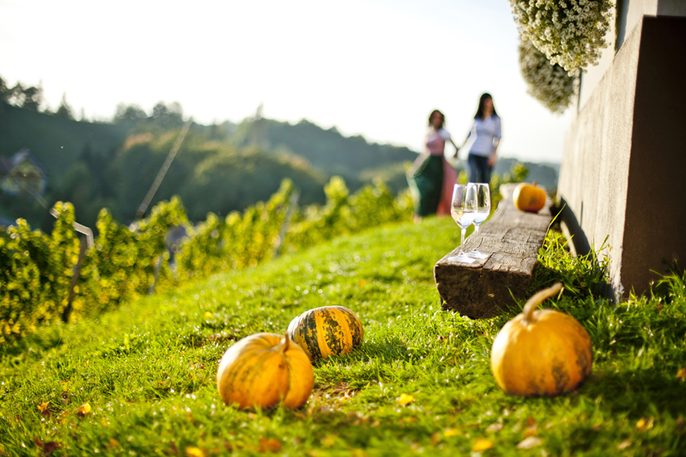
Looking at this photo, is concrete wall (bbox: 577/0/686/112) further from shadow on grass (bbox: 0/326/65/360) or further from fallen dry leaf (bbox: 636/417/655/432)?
shadow on grass (bbox: 0/326/65/360)

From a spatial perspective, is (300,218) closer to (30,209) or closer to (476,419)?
(30,209)

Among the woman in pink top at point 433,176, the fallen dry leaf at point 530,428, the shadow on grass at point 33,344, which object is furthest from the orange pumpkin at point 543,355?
the woman in pink top at point 433,176

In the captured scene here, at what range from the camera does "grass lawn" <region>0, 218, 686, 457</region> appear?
166cm

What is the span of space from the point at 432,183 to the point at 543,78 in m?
4.59

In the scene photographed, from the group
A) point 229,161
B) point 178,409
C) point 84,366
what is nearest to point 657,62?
point 178,409

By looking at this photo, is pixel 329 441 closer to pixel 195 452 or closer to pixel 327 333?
pixel 195 452

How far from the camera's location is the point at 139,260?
25.9 feet

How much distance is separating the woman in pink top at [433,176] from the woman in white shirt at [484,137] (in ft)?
6.26

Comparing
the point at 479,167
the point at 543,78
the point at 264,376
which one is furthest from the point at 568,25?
the point at 479,167

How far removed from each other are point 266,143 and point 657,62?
235 ft

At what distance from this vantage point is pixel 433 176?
9.97 meters

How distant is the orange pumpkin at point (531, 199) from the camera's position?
498 cm

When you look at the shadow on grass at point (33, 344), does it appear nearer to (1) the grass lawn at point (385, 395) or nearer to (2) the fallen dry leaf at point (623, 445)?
(1) the grass lawn at point (385, 395)

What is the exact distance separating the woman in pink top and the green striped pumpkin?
7.23 metres
